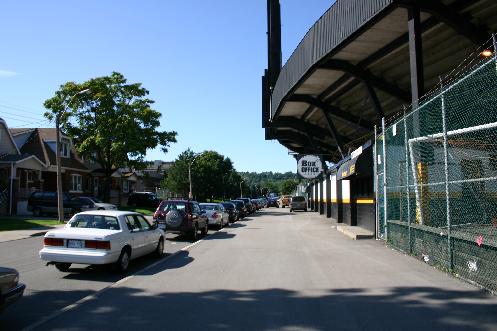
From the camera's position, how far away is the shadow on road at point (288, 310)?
6.29 meters

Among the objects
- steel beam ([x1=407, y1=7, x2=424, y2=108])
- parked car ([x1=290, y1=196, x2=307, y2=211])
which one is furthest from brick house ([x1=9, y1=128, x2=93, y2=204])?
steel beam ([x1=407, y1=7, x2=424, y2=108])

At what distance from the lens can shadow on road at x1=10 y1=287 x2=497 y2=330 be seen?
629 cm

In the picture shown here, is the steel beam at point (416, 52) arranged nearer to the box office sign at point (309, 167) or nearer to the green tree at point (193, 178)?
the box office sign at point (309, 167)

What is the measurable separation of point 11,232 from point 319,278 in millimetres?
16555

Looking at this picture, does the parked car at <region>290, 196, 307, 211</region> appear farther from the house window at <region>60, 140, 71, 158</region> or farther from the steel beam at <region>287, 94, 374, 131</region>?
the steel beam at <region>287, 94, 374, 131</region>

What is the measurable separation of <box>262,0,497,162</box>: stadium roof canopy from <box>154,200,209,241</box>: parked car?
7468 millimetres

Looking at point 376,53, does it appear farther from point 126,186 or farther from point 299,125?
point 126,186

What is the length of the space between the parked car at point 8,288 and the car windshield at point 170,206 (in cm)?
1286

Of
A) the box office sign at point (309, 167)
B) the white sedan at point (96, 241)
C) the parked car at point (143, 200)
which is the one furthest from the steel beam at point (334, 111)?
the parked car at point (143, 200)

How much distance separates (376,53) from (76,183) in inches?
1470

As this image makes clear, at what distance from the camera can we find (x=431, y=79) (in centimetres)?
2138

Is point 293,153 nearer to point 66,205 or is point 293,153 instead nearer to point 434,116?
point 66,205

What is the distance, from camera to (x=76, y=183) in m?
48.6

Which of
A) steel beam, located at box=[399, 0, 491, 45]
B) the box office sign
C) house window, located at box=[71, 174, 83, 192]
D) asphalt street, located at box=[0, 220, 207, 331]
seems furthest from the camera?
house window, located at box=[71, 174, 83, 192]
